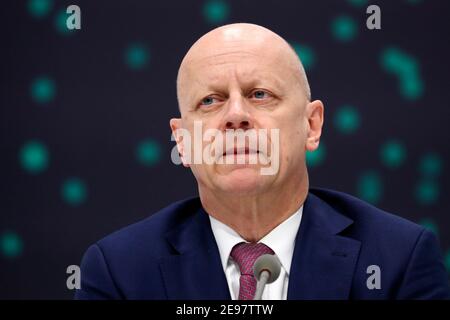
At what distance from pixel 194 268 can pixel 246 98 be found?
0.53 metres

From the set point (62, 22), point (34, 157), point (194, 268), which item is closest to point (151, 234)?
point (194, 268)

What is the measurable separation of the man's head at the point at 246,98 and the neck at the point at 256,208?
0.03 meters

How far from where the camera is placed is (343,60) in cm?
292

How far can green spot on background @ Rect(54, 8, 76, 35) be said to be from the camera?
9.66 feet

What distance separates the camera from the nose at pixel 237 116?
2367mm

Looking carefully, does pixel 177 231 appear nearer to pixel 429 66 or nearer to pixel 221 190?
pixel 221 190

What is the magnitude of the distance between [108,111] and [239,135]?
2.52 feet

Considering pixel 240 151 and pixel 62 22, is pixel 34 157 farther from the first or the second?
pixel 240 151

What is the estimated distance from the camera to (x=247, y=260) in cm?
247

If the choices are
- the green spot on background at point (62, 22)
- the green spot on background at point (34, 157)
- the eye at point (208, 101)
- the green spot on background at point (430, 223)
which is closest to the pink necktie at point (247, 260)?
the eye at point (208, 101)

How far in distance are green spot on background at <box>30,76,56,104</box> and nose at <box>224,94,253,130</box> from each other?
2.77ft

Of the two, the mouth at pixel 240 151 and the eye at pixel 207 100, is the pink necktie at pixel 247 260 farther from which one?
the eye at pixel 207 100

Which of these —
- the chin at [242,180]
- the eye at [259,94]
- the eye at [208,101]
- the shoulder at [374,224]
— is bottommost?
the shoulder at [374,224]
